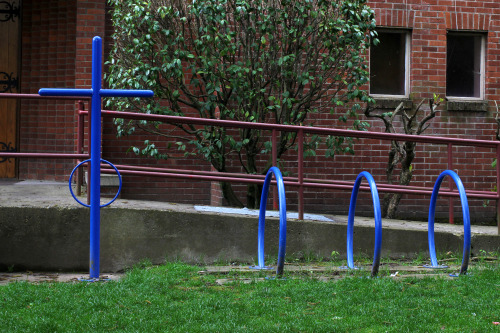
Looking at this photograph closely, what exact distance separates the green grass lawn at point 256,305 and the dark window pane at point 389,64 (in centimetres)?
512

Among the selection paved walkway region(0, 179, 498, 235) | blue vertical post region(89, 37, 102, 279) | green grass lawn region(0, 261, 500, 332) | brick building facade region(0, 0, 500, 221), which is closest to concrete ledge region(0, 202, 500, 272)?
paved walkway region(0, 179, 498, 235)

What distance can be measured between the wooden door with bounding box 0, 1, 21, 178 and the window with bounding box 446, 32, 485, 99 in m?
6.53

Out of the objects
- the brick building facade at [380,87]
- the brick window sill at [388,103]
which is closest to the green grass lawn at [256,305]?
the brick building facade at [380,87]

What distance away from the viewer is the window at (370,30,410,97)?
35.2ft

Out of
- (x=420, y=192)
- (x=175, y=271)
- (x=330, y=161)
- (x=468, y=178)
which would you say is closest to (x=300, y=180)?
(x=420, y=192)

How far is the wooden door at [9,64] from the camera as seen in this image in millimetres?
9961

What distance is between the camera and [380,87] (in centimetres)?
1076

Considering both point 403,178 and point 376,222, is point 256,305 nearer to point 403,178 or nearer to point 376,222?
point 376,222

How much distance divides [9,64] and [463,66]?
6912 mm

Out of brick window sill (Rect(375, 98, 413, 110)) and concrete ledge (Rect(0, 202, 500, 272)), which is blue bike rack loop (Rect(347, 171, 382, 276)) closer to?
concrete ledge (Rect(0, 202, 500, 272))

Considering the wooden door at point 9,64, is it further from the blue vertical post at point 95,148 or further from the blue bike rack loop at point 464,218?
the blue bike rack loop at point 464,218

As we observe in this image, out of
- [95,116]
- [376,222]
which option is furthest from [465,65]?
[95,116]

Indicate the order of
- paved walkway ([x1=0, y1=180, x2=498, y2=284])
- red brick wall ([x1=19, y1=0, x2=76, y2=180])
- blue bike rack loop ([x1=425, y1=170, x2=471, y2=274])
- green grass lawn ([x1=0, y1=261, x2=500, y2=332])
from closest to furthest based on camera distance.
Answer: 1. green grass lawn ([x1=0, y1=261, x2=500, y2=332])
2. blue bike rack loop ([x1=425, y1=170, x2=471, y2=274])
3. paved walkway ([x1=0, y1=180, x2=498, y2=284])
4. red brick wall ([x1=19, y1=0, x2=76, y2=180])

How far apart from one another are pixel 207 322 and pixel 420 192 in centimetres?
379
